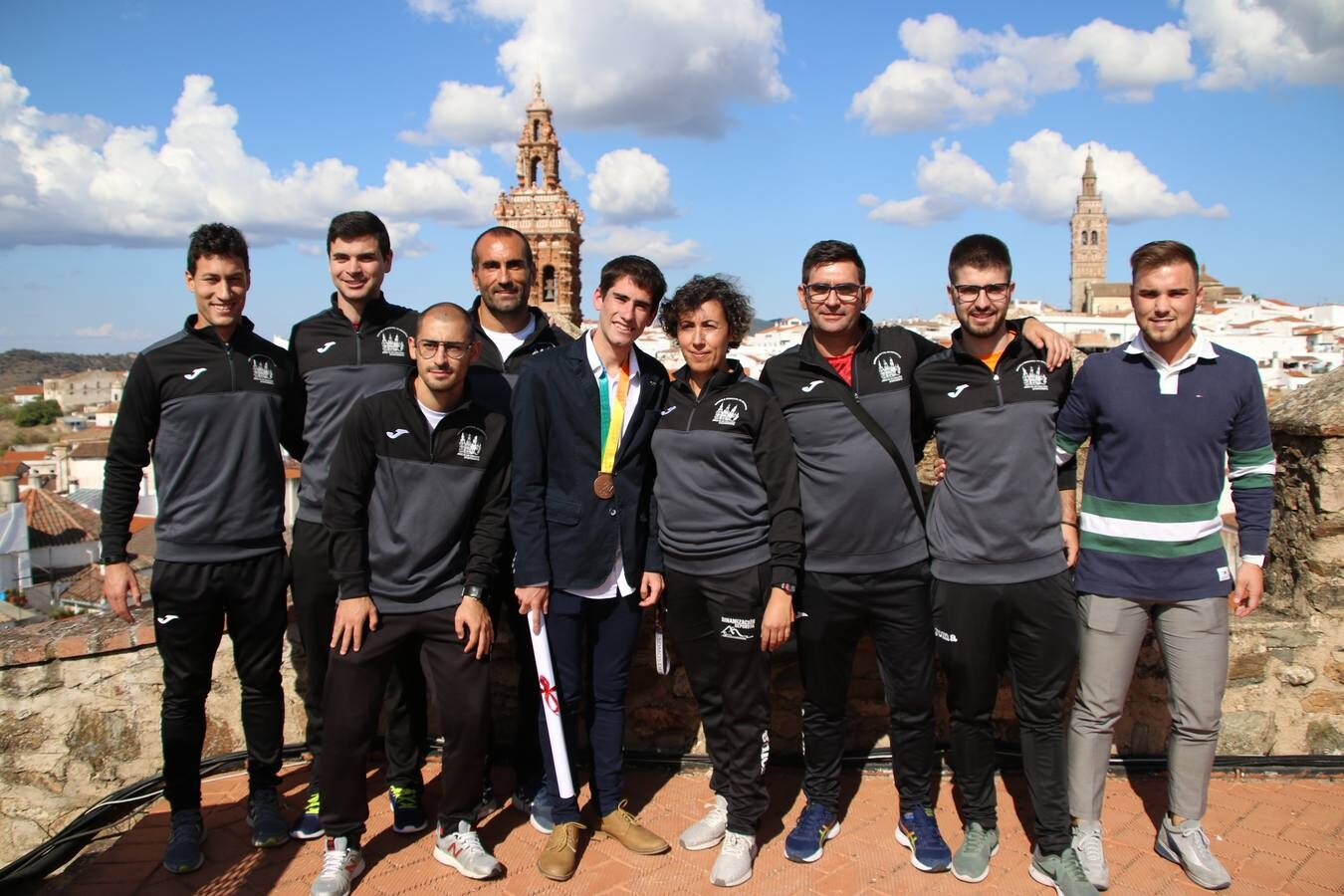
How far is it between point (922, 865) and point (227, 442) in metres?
2.80

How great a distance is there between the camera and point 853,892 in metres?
2.85

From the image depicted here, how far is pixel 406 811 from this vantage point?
10.6 feet

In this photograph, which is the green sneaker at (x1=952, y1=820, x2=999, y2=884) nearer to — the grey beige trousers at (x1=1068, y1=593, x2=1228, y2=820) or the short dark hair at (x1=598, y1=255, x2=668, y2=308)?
the grey beige trousers at (x1=1068, y1=593, x2=1228, y2=820)

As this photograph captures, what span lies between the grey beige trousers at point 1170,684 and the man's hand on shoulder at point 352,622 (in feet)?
7.88

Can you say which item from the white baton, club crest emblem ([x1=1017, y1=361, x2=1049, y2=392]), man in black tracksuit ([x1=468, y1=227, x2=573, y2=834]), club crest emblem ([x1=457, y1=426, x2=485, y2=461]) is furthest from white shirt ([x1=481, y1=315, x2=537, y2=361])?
club crest emblem ([x1=1017, y1=361, x2=1049, y2=392])

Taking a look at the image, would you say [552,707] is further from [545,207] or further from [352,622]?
[545,207]

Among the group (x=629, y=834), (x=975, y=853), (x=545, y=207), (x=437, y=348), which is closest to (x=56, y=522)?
(x=545, y=207)

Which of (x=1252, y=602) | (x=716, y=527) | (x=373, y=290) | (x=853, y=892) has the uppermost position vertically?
(x=373, y=290)

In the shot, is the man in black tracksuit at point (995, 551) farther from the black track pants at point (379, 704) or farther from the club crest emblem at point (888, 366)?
the black track pants at point (379, 704)

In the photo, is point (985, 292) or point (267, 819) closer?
point (985, 292)

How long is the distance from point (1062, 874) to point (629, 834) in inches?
56.1

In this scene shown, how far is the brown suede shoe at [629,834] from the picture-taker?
3068 mm

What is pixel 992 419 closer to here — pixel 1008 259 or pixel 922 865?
pixel 1008 259

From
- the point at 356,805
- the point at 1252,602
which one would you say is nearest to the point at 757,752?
the point at 356,805
